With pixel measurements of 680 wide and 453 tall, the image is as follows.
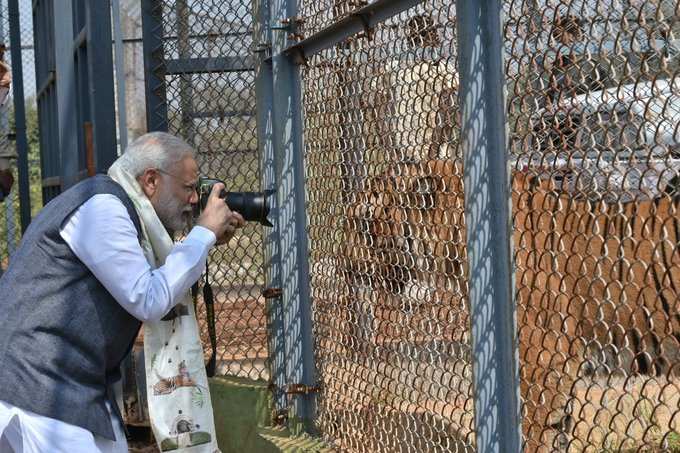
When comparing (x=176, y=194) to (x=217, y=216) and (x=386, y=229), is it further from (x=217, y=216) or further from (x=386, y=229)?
(x=386, y=229)

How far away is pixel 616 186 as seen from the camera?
280cm

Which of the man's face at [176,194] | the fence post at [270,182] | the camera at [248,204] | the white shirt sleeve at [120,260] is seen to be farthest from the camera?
the fence post at [270,182]

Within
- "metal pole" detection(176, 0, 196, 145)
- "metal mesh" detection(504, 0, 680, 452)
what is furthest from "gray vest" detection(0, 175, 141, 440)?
"metal pole" detection(176, 0, 196, 145)

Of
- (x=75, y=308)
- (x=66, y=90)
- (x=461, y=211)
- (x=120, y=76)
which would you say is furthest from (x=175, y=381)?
(x=66, y=90)

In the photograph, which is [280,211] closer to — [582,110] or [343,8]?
[343,8]

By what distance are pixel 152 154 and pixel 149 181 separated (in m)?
0.09


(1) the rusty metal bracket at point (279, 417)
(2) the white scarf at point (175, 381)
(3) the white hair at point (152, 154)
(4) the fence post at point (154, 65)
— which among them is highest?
(4) the fence post at point (154, 65)

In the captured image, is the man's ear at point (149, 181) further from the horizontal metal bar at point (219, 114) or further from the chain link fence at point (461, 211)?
the horizontal metal bar at point (219, 114)

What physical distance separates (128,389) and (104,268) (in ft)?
8.22

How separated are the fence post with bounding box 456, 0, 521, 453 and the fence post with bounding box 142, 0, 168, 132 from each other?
3335 millimetres

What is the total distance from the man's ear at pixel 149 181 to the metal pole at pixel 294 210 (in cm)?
124

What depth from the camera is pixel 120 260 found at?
3408 mm

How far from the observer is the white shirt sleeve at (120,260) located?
11.2 ft

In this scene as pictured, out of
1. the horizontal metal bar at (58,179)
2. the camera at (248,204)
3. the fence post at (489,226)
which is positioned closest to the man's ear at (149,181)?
the camera at (248,204)
